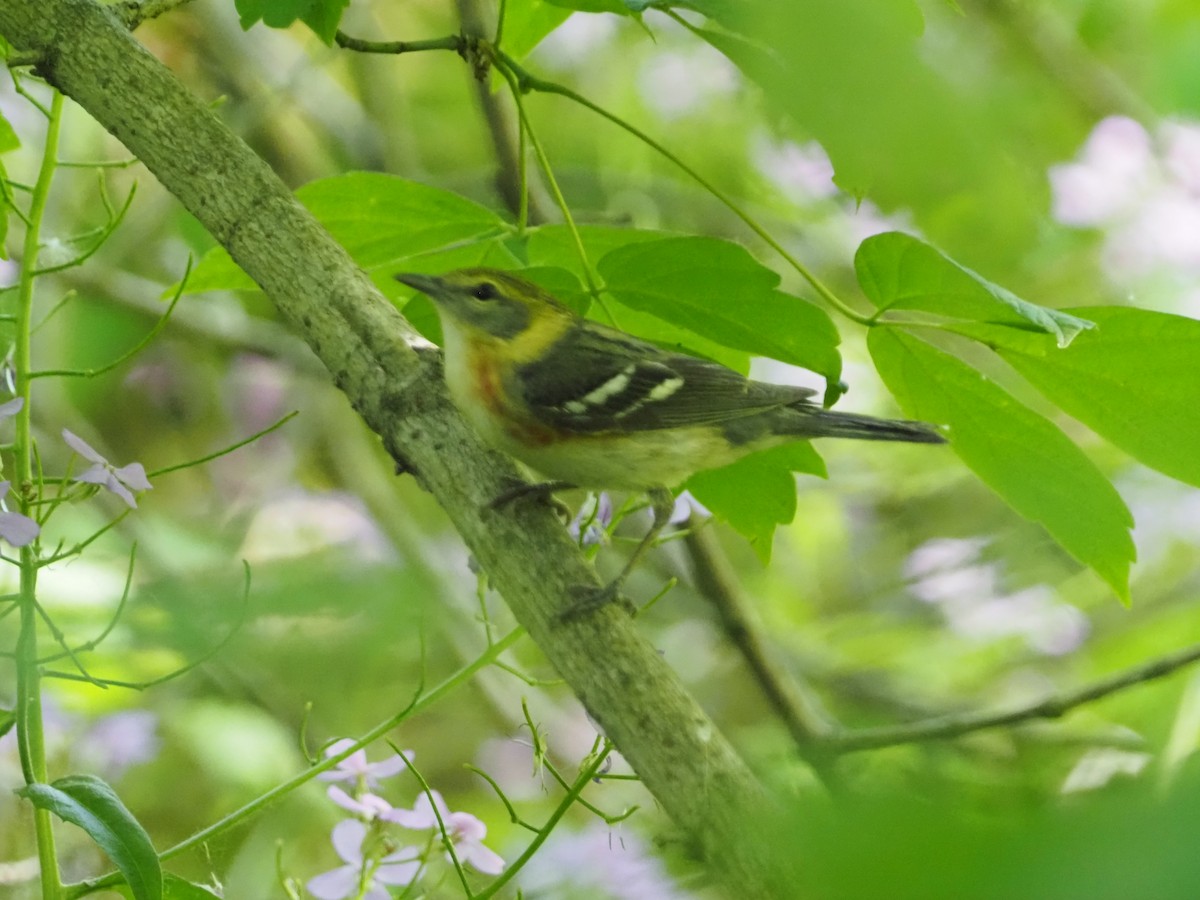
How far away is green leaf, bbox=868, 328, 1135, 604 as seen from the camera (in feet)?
5.00

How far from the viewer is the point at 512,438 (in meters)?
2.01

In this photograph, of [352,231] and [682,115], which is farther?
[682,115]

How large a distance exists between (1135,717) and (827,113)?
90.7 inches

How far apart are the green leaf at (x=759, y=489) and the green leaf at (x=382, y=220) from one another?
518 millimetres

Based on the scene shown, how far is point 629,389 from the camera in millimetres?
2203

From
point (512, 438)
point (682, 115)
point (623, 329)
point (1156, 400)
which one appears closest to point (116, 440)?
point (682, 115)

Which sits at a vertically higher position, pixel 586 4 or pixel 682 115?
pixel 682 115

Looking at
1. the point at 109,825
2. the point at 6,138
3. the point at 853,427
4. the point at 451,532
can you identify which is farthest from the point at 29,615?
the point at 451,532

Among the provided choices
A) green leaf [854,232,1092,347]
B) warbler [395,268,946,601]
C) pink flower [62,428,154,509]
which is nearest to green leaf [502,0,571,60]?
warbler [395,268,946,601]

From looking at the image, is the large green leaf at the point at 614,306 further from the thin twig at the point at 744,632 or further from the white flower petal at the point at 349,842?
the thin twig at the point at 744,632

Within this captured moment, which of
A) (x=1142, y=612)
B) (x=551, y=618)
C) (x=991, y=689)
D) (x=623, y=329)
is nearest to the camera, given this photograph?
(x=551, y=618)

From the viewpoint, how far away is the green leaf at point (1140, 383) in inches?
56.8

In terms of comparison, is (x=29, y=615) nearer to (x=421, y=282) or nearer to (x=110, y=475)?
(x=110, y=475)

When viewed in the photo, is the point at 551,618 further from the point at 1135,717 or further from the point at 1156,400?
the point at 1135,717
